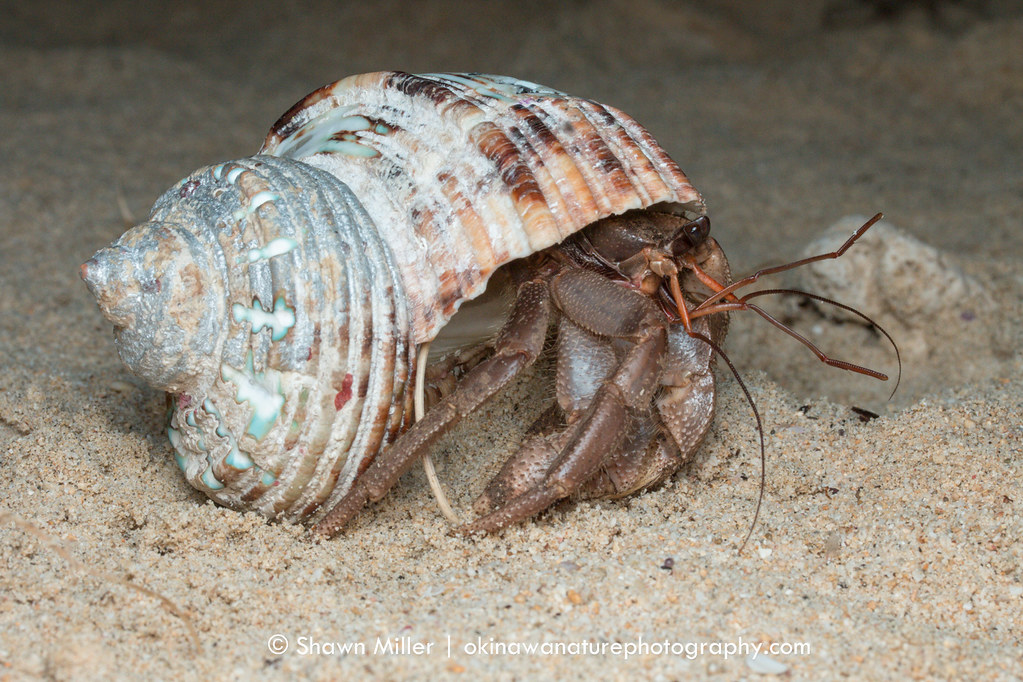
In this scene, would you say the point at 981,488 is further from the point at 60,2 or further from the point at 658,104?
the point at 60,2

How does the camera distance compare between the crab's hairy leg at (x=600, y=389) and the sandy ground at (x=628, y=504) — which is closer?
the sandy ground at (x=628, y=504)

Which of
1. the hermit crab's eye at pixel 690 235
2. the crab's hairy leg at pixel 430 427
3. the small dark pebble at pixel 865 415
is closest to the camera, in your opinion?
the crab's hairy leg at pixel 430 427

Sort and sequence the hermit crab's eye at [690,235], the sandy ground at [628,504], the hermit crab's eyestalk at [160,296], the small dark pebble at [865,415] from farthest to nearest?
the small dark pebble at [865,415], the hermit crab's eye at [690,235], the hermit crab's eyestalk at [160,296], the sandy ground at [628,504]

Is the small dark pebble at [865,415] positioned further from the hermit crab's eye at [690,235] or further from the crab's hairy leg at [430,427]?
the crab's hairy leg at [430,427]

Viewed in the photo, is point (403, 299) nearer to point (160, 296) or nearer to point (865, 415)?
point (160, 296)

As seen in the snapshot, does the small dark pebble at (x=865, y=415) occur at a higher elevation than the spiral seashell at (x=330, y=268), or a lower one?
lower

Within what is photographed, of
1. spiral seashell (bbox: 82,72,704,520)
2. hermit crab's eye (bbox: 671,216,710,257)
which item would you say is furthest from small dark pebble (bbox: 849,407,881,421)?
spiral seashell (bbox: 82,72,704,520)

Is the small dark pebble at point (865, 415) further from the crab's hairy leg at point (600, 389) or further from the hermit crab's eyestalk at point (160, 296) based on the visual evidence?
the hermit crab's eyestalk at point (160, 296)

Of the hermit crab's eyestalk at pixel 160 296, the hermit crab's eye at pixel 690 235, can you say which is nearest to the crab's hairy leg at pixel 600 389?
the hermit crab's eye at pixel 690 235

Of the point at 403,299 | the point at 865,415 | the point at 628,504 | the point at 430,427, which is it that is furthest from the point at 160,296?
the point at 865,415

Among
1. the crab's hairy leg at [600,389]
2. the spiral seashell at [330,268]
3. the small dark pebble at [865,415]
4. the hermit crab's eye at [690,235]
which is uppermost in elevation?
the spiral seashell at [330,268]
